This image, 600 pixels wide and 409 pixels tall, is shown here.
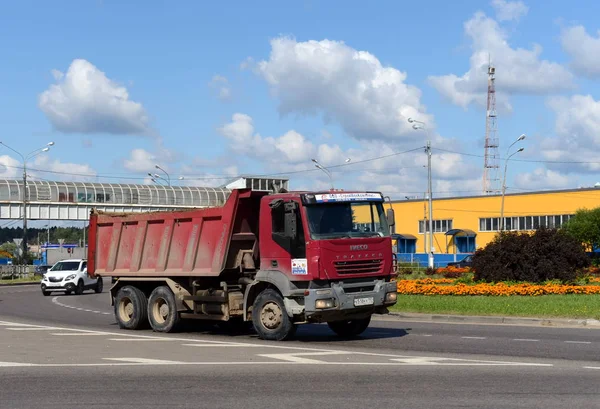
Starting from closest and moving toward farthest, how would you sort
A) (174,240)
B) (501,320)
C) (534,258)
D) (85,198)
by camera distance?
(174,240) < (501,320) < (534,258) < (85,198)

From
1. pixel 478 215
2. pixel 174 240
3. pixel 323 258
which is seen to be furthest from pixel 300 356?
pixel 478 215

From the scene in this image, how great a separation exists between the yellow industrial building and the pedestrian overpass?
20.1 m

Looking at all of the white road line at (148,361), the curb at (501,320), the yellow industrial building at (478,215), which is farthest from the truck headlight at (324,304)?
the yellow industrial building at (478,215)

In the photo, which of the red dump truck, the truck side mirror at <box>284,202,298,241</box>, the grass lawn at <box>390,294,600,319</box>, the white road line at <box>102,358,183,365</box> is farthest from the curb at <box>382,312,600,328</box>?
the white road line at <box>102,358,183,365</box>

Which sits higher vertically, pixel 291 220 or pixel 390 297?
pixel 291 220

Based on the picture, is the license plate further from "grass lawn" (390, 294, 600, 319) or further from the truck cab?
"grass lawn" (390, 294, 600, 319)

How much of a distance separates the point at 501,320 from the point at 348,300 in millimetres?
6463

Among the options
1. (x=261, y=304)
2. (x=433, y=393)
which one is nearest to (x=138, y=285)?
(x=261, y=304)

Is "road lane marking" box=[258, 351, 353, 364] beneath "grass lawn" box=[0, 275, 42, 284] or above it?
beneath

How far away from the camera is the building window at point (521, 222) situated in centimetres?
8025

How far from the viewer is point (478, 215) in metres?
87.7

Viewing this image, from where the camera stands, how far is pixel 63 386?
11.2m

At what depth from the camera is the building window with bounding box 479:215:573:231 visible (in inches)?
3159

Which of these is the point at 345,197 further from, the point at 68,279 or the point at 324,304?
the point at 68,279
